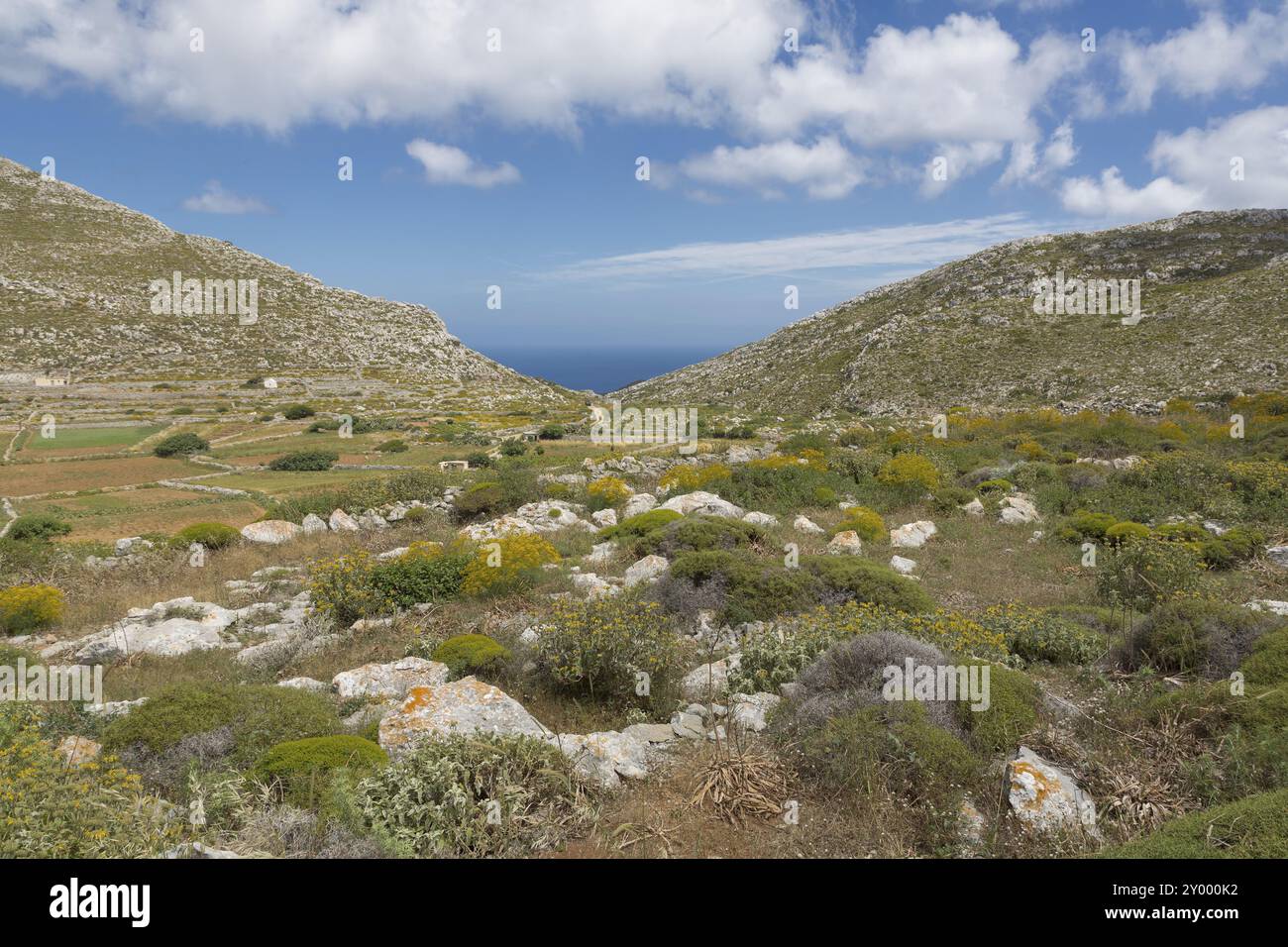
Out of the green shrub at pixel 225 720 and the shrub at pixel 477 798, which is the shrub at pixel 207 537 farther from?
the shrub at pixel 477 798

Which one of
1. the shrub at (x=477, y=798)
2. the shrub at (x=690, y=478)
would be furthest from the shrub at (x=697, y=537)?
the shrub at (x=477, y=798)

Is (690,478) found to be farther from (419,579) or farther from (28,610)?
(28,610)

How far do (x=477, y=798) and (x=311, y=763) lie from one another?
1391 mm

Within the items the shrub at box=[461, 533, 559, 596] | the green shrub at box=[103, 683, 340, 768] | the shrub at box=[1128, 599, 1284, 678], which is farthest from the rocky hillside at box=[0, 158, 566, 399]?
the shrub at box=[1128, 599, 1284, 678]

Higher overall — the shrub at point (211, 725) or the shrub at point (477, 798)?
the shrub at point (211, 725)

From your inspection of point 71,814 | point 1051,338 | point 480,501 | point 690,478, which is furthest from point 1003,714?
point 1051,338

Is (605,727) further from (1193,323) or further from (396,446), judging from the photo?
(1193,323)

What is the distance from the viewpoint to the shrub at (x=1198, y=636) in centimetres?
677

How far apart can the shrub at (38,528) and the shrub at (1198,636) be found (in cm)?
2211

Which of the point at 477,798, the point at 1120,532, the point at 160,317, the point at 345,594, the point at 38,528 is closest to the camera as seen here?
the point at 477,798

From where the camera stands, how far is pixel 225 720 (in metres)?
5.66

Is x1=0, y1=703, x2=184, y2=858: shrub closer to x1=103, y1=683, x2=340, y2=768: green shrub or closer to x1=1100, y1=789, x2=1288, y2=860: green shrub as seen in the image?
x1=103, y1=683, x2=340, y2=768: green shrub

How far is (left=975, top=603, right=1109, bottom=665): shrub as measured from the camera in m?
7.83
